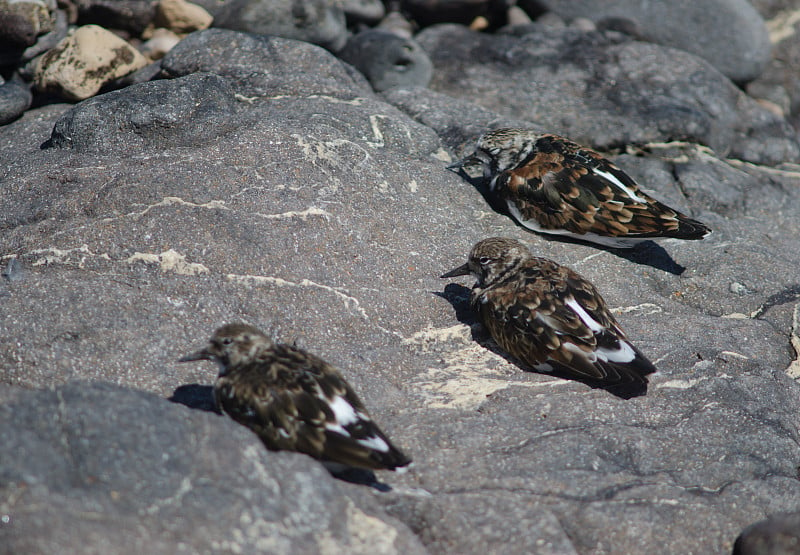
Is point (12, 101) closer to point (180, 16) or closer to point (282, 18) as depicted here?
point (180, 16)

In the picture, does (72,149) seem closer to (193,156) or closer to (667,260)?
(193,156)

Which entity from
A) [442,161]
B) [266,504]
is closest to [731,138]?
[442,161]

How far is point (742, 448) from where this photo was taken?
4.37m

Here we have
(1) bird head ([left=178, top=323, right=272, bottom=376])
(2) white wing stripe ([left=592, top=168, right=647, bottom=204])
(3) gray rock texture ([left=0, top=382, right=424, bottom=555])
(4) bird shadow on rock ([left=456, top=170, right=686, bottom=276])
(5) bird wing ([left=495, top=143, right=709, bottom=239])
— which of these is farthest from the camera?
(4) bird shadow on rock ([left=456, top=170, right=686, bottom=276])

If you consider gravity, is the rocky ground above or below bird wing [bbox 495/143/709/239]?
below

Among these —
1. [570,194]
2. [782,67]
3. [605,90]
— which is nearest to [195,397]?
[570,194]

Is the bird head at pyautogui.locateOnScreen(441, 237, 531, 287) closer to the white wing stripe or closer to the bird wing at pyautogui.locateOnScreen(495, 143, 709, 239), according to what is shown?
the bird wing at pyautogui.locateOnScreen(495, 143, 709, 239)

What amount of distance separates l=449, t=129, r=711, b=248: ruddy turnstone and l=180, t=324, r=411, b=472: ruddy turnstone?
2814 mm

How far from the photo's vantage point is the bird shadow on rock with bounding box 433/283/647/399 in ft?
15.1

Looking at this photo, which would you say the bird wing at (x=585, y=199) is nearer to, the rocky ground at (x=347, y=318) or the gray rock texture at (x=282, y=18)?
the rocky ground at (x=347, y=318)

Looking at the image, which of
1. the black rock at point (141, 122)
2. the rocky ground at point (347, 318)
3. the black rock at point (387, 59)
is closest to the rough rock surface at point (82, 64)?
the rocky ground at point (347, 318)

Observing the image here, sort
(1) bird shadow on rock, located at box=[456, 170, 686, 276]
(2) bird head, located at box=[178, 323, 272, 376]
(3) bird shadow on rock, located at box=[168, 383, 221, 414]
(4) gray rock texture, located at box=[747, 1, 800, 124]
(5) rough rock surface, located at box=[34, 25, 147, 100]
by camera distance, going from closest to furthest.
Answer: (2) bird head, located at box=[178, 323, 272, 376] → (3) bird shadow on rock, located at box=[168, 383, 221, 414] → (1) bird shadow on rock, located at box=[456, 170, 686, 276] → (5) rough rock surface, located at box=[34, 25, 147, 100] → (4) gray rock texture, located at box=[747, 1, 800, 124]

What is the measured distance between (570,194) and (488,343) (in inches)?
63.6

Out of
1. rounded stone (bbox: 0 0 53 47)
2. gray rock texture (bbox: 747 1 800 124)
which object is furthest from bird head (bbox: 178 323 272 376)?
gray rock texture (bbox: 747 1 800 124)
